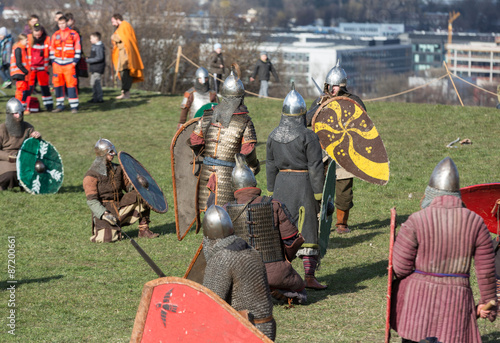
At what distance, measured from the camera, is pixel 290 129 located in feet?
22.4

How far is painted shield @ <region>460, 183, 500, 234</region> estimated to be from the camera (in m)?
5.40

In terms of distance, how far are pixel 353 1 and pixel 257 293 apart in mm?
154784

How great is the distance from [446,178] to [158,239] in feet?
17.8

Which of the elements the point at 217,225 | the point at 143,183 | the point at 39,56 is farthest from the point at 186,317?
the point at 39,56

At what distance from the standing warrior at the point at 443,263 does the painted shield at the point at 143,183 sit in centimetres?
489

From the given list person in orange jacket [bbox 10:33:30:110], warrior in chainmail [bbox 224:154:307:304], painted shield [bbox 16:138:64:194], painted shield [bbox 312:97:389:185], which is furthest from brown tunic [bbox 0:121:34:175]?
warrior in chainmail [bbox 224:154:307:304]

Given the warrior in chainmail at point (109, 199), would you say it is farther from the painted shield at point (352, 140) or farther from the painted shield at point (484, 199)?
the painted shield at point (484, 199)

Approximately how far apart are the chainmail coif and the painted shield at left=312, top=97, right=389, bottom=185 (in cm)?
371

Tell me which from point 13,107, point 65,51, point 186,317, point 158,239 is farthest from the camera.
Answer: point 65,51

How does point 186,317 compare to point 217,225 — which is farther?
point 217,225

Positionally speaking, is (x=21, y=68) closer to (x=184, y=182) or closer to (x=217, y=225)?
(x=184, y=182)

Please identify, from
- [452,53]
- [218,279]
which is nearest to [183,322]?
[218,279]

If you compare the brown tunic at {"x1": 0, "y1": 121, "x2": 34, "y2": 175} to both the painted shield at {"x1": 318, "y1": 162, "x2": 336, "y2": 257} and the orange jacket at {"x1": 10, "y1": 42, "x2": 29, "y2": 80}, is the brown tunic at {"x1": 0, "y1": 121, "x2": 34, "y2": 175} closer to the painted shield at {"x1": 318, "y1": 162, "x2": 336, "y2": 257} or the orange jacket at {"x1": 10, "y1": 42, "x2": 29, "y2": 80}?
the orange jacket at {"x1": 10, "y1": 42, "x2": 29, "y2": 80}

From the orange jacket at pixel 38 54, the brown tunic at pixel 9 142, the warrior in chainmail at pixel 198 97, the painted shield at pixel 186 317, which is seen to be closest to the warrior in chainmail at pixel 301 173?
the painted shield at pixel 186 317
